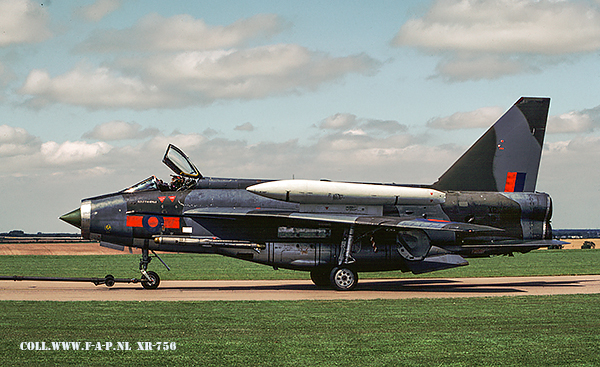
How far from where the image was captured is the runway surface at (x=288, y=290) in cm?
1788

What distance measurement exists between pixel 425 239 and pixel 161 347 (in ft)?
42.2

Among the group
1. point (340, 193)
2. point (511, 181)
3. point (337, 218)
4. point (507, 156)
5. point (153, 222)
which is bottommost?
point (153, 222)

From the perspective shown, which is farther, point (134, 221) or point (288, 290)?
point (288, 290)

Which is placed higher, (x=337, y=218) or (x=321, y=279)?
(x=337, y=218)

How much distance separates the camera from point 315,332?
11.0 meters

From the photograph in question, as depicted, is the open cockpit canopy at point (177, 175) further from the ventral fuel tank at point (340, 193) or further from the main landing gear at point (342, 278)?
the main landing gear at point (342, 278)

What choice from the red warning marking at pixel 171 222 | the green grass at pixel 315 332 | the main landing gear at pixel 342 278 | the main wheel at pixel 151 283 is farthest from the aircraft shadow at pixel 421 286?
the green grass at pixel 315 332

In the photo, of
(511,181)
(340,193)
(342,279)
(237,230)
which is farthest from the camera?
(511,181)

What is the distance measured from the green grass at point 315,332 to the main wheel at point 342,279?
4019mm

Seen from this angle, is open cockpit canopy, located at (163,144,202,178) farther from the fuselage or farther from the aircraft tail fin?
the aircraft tail fin

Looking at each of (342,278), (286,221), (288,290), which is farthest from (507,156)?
(288,290)

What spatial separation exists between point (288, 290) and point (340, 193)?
3.64 m

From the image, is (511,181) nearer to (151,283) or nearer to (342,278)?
(342,278)

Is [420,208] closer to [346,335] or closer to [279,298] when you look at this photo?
[279,298]
